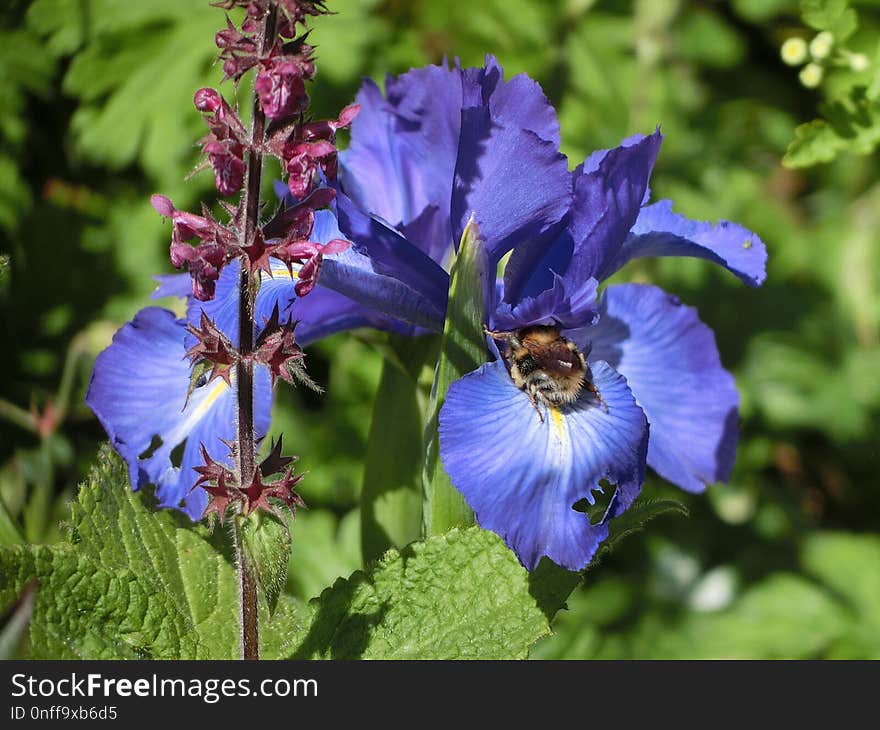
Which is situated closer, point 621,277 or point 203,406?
point 203,406

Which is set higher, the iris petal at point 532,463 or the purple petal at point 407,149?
the purple petal at point 407,149

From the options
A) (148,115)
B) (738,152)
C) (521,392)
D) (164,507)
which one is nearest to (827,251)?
(738,152)

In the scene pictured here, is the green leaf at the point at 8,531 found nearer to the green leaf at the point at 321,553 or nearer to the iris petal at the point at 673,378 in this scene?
the green leaf at the point at 321,553

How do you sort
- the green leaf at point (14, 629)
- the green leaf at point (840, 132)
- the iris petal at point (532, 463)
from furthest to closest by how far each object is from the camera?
the green leaf at point (840, 132), the iris petal at point (532, 463), the green leaf at point (14, 629)

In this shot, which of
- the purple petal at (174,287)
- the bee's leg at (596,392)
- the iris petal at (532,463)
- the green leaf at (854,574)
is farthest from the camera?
the green leaf at (854,574)

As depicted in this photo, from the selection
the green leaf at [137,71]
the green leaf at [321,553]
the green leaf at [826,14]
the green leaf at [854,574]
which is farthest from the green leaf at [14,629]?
the green leaf at [854,574]

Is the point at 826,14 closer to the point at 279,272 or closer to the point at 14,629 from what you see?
the point at 279,272

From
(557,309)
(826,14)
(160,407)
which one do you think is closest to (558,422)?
(557,309)

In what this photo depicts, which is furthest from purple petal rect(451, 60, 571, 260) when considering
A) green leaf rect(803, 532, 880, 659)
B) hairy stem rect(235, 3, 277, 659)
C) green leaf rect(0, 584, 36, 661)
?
green leaf rect(803, 532, 880, 659)
